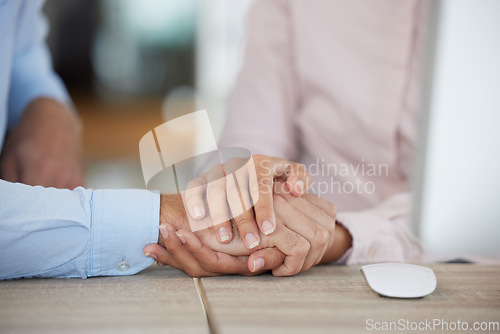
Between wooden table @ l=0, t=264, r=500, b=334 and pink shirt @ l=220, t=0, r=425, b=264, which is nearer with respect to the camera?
wooden table @ l=0, t=264, r=500, b=334

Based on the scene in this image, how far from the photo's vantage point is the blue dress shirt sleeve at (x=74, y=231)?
0.63m

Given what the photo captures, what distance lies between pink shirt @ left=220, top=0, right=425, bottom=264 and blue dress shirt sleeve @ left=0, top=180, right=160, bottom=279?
480 millimetres

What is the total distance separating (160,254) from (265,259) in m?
0.14

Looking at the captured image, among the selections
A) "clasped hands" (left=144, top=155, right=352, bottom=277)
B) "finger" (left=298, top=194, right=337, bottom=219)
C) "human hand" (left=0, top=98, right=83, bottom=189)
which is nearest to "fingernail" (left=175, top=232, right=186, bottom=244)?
"clasped hands" (left=144, top=155, right=352, bottom=277)

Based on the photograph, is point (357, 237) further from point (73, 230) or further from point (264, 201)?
point (73, 230)

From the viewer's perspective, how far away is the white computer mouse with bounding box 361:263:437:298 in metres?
0.58

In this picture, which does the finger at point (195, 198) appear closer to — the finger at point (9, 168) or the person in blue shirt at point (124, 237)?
the person in blue shirt at point (124, 237)

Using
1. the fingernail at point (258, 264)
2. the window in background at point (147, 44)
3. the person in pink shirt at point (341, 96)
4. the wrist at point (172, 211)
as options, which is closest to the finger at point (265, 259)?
the fingernail at point (258, 264)

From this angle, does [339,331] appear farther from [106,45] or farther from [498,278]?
[106,45]

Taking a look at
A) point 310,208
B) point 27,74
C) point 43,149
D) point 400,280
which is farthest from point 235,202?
point 27,74

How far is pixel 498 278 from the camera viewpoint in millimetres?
684

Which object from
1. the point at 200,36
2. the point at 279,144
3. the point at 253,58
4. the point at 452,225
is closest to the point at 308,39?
the point at 253,58

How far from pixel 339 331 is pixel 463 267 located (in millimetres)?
357

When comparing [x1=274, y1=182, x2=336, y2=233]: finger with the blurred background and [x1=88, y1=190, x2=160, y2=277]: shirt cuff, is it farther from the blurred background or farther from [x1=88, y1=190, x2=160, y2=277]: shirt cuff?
the blurred background
